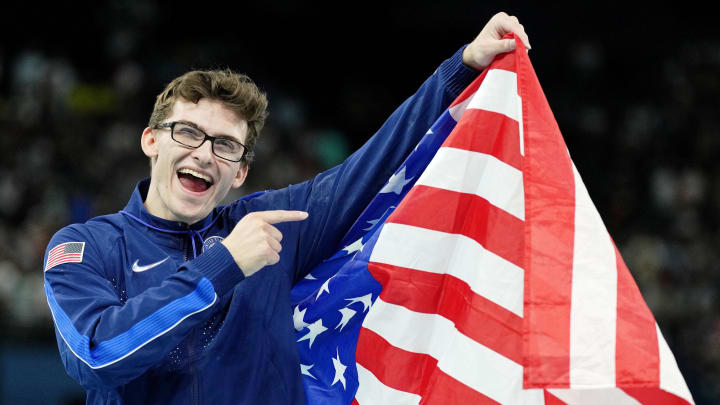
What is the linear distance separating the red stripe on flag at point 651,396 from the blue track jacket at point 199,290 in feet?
3.41

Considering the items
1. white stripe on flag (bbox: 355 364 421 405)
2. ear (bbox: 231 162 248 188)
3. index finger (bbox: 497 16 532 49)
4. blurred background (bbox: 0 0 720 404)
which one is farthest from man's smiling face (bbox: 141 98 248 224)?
blurred background (bbox: 0 0 720 404)

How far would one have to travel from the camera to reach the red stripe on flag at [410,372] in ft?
8.61

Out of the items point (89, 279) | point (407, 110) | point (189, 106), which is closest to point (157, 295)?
point (89, 279)

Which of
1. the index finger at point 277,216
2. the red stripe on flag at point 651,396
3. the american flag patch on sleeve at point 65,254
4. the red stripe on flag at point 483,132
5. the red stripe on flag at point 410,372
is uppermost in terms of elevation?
the red stripe on flag at point 483,132

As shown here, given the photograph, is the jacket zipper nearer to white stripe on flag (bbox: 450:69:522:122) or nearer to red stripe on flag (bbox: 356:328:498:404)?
red stripe on flag (bbox: 356:328:498:404)

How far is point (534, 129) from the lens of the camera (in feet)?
8.84

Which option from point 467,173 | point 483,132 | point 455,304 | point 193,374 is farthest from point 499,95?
point 193,374

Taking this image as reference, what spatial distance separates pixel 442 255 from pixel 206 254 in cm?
77

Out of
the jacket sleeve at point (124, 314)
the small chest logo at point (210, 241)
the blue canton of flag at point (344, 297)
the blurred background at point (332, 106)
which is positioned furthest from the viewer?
the blurred background at point (332, 106)

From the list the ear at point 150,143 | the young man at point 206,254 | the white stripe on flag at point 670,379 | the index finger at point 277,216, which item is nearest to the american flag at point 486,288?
the white stripe on flag at point 670,379

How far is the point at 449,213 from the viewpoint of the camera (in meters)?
2.79

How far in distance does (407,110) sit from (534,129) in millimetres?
488

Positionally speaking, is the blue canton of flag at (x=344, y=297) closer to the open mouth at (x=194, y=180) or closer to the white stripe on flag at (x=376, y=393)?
the white stripe on flag at (x=376, y=393)

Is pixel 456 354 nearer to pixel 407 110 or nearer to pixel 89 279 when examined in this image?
pixel 407 110
